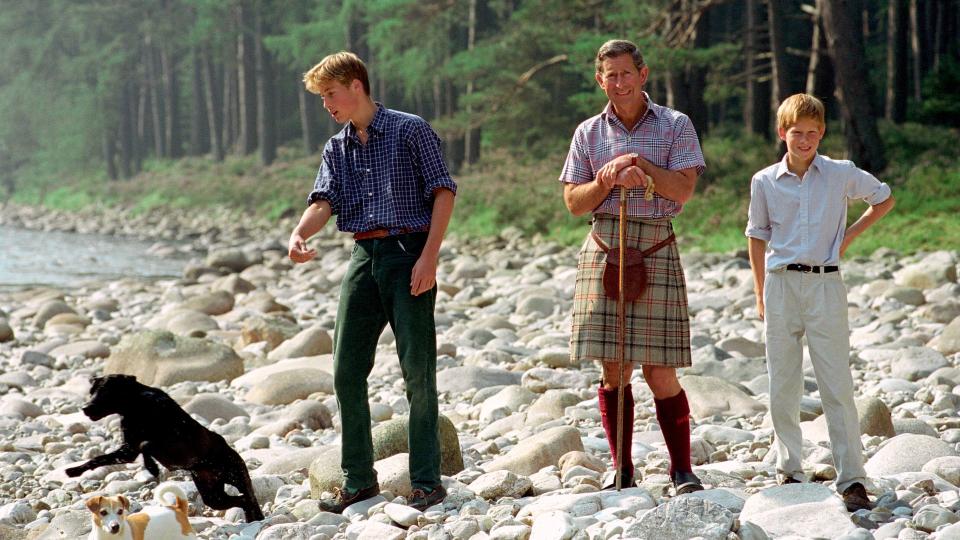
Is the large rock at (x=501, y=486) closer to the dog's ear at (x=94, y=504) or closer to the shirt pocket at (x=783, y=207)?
the shirt pocket at (x=783, y=207)

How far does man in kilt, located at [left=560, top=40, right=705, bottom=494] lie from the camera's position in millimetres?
4086

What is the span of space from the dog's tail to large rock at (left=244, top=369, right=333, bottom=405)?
12.7ft

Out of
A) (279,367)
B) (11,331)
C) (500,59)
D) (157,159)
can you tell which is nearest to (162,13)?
(157,159)

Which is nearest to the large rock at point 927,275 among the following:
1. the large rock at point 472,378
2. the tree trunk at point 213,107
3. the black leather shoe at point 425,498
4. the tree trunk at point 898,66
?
the large rock at point 472,378

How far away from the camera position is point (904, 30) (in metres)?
24.1

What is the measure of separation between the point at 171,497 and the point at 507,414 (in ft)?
10.6

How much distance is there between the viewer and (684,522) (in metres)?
3.58

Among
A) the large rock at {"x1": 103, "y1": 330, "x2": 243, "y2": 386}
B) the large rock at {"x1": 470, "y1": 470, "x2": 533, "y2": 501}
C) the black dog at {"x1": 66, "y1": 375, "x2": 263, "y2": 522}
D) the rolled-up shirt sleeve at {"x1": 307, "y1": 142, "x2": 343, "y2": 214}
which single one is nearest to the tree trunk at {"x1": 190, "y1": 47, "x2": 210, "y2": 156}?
the large rock at {"x1": 103, "y1": 330, "x2": 243, "y2": 386}

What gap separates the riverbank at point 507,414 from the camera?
4039mm

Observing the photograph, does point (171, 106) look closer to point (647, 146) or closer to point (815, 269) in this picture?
point (647, 146)

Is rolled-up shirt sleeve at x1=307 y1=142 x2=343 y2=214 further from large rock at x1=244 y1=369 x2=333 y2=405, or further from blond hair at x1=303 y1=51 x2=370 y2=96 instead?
large rock at x1=244 y1=369 x2=333 y2=405

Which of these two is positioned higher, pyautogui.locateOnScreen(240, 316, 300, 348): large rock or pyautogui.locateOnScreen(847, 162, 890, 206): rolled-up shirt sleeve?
pyautogui.locateOnScreen(847, 162, 890, 206): rolled-up shirt sleeve

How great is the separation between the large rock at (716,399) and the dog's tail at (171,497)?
3.27m

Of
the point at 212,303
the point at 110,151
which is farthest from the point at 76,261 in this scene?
the point at 110,151
